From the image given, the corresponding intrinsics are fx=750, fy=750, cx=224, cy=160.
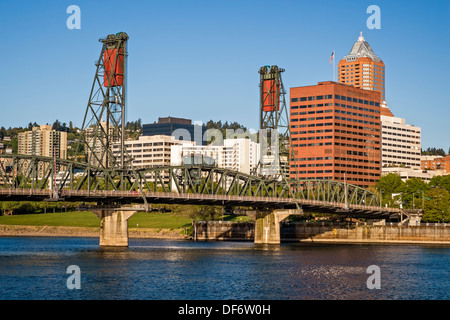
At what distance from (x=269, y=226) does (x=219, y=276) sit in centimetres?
8118

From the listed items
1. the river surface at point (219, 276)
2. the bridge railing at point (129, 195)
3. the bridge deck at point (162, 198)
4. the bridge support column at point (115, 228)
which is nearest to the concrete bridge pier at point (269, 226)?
the bridge deck at point (162, 198)

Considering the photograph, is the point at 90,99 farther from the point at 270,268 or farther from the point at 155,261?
the point at 270,268

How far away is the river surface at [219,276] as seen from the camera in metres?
80.5

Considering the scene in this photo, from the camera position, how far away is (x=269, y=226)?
588ft

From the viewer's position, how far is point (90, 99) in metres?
161

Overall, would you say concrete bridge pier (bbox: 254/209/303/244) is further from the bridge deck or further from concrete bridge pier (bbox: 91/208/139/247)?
concrete bridge pier (bbox: 91/208/139/247)

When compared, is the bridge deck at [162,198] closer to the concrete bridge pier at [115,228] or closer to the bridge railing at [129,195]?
the bridge railing at [129,195]

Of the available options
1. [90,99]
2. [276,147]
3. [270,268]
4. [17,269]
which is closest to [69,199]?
[90,99]

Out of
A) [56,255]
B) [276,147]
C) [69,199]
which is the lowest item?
[56,255]

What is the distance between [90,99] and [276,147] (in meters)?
48.6

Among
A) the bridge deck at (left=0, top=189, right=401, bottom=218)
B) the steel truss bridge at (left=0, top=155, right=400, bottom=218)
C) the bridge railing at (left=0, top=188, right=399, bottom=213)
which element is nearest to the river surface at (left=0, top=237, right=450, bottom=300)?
the bridge deck at (left=0, top=189, right=401, bottom=218)

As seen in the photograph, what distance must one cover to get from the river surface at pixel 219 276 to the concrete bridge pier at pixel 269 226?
3421 cm

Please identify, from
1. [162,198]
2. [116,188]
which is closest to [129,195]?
[116,188]
